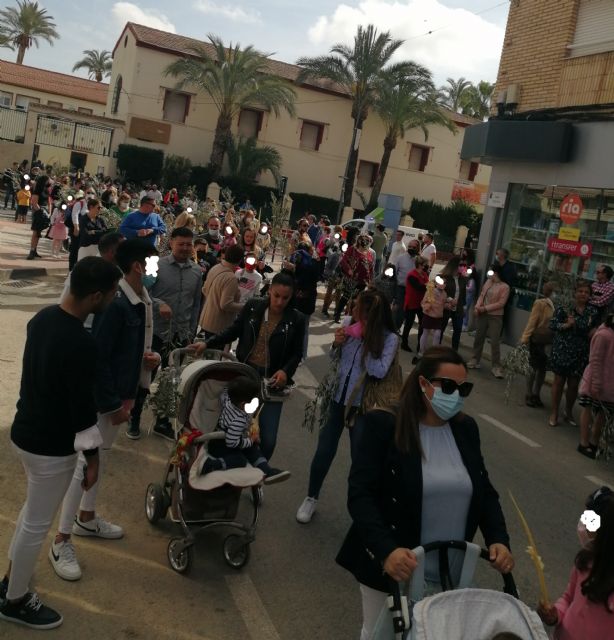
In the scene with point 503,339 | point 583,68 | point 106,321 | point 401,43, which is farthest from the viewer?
point 401,43

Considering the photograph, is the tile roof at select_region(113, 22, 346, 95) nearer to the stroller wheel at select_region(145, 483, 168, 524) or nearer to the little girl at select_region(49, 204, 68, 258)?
the little girl at select_region(49, 204, 68, 258)

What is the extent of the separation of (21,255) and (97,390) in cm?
1478

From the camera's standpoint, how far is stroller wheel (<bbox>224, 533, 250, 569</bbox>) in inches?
212

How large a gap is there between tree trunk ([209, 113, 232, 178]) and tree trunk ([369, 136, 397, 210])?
9.21m

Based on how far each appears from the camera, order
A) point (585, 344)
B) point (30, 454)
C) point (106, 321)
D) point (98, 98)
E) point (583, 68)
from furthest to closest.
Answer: point (98, 98)
point (583, 68)
point (585, 344)
point (106, 321)
point (30, 454)

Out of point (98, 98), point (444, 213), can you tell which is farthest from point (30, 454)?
point (98, 98)

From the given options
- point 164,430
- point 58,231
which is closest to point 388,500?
point 164,430

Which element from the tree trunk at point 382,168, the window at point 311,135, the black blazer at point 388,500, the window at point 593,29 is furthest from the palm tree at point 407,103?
the black blazer at point 388,500

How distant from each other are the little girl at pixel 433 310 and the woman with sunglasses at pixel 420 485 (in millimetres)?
10071

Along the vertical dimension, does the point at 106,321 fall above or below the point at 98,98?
below

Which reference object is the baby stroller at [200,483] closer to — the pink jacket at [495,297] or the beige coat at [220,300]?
the beige coat at [220,300]

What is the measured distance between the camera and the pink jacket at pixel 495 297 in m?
14.0

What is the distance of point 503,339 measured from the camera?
1825 centimetres

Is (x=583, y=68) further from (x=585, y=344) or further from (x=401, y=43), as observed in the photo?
(x=401, y=43)
